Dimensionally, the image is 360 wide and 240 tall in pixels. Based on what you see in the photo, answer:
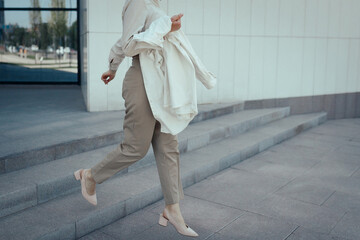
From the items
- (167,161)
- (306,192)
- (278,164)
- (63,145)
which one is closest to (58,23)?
(63,145)

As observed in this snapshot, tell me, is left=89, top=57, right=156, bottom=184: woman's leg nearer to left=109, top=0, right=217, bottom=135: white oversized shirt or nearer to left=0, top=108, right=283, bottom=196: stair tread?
left=109, top=0, right=217, bottom=135: white oversized shirt

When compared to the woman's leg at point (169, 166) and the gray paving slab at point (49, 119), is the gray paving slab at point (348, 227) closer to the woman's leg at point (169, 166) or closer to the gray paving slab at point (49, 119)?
the woman's leg at point (169, 166)

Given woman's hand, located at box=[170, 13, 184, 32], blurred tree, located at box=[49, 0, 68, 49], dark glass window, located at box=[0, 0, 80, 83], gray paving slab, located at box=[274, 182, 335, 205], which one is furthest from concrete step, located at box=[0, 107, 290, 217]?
blurred tree, located at box=[49, 0, 68, 49]

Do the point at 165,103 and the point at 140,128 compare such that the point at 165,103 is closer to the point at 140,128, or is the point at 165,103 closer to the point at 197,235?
the point at 140,128

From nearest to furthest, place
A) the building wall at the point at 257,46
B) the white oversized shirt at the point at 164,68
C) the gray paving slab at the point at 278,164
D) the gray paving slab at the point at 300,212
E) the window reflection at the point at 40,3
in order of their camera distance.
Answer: the white oversized shirt at the point at 164,68 → the gray paving slab at the point at 300,212 → the gray paving slab at the point at 278,164 → the building wall at the point at 257,46 → the window reflection at the point at 40,3

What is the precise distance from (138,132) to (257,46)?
16.7 ft

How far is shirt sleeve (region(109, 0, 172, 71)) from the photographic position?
2369 mm

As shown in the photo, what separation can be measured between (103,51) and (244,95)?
2.83 metres

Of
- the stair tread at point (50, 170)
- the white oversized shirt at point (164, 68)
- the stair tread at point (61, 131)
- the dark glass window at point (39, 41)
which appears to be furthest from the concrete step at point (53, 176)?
the dark glass window at point (39, 41)

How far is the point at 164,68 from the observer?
2.59 meters

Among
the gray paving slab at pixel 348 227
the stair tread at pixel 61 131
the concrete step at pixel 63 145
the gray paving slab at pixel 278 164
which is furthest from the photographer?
the gray paving slab at pixel 278 164

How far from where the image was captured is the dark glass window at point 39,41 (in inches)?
443

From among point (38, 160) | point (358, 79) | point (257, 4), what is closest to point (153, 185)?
point (38, 160)

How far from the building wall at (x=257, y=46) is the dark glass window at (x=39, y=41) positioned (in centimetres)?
467
